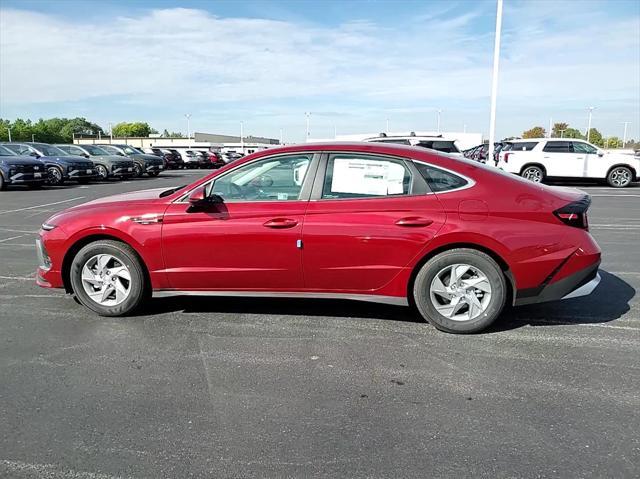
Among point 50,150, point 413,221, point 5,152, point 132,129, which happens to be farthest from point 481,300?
point 132,129

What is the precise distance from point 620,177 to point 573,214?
57.5 ft

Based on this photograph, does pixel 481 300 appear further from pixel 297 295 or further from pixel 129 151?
pixel 129 151

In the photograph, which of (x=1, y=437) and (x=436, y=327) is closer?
(x=1, y=437)

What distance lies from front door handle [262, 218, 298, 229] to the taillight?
7.04 feet

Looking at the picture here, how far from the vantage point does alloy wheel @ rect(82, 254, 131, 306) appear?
4711mm

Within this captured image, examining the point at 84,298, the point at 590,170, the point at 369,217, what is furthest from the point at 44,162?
the point at 590,170

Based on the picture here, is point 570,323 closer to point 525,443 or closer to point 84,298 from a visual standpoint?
point 525,443

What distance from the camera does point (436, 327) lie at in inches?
172

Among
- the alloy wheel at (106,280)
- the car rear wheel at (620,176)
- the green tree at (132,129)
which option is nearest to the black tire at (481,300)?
the alloy wheel at (106,280)

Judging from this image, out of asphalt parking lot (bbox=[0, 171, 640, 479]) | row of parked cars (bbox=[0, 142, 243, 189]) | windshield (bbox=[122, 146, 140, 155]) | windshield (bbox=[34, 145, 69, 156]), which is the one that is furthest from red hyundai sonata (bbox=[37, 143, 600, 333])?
windshield (bbox=[122, 146, 140, 155])

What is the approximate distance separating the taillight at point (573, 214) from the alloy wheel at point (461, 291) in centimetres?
80

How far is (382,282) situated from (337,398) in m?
1.34

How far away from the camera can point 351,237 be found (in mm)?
4266

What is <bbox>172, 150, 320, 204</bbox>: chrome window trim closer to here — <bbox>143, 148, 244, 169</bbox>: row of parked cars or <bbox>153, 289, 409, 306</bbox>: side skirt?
<bbox>153, 289, 409, 306</bbox>: side skirt
